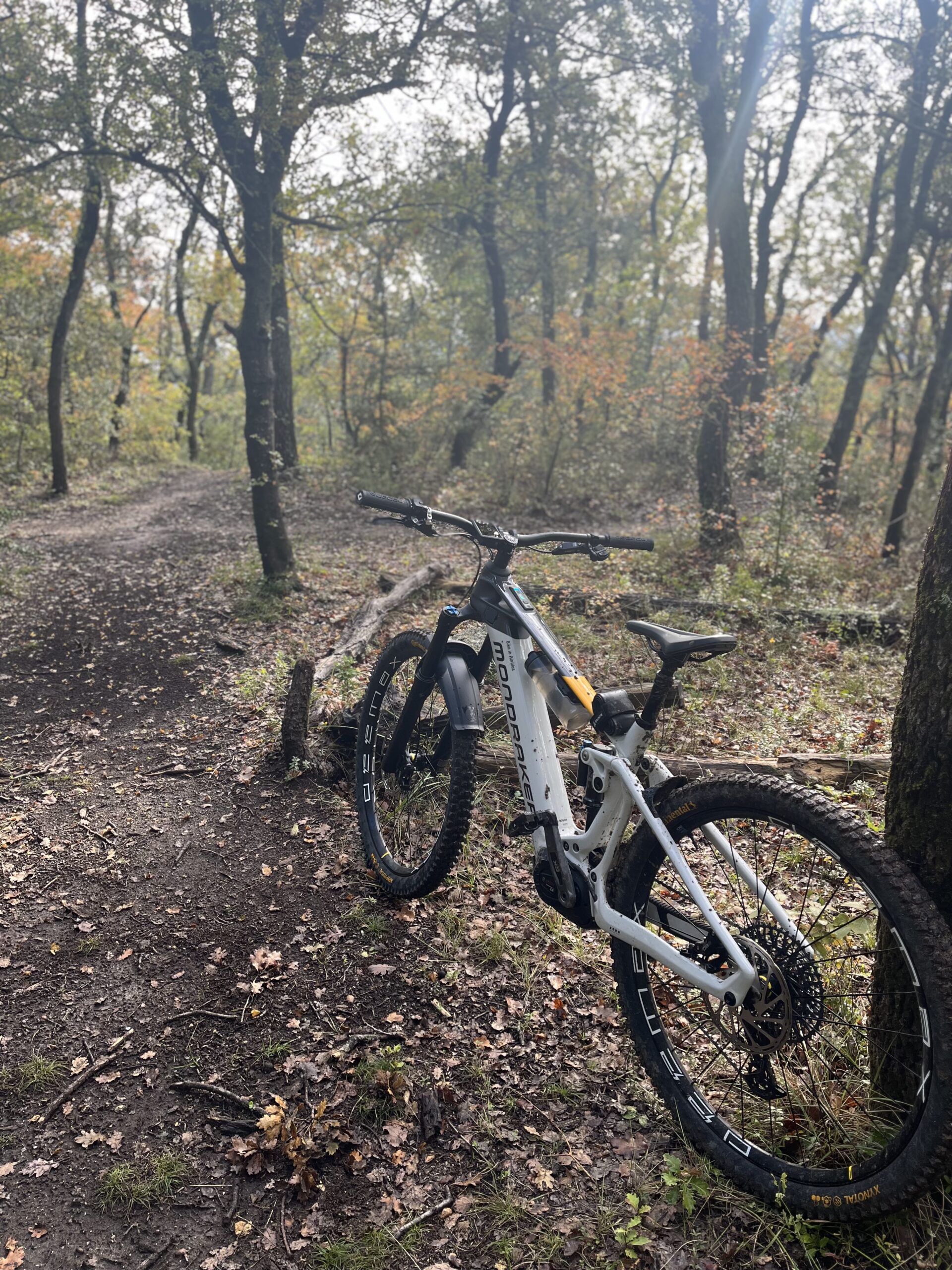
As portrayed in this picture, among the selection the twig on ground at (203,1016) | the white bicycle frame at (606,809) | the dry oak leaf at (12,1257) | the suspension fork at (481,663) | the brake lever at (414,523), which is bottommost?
the dry oak leaf at (12,1257)

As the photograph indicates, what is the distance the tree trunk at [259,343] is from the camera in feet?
26.7

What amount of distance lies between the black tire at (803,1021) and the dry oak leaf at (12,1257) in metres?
1.88

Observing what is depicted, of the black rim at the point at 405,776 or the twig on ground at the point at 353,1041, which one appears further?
the black rim at the point at 405,776

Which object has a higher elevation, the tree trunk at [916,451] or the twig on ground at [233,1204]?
the tree trunk at [916,451]

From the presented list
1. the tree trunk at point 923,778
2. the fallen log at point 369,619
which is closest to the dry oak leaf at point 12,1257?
the tree trunk at point 923,778

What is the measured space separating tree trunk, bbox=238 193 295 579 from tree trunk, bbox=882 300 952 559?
7973 mm

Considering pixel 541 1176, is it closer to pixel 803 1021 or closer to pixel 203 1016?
pixel 803 1021

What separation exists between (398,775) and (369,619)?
3.30 m

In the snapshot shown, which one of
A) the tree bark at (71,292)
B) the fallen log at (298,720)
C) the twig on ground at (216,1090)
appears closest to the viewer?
the twig on ground at (216,1090)

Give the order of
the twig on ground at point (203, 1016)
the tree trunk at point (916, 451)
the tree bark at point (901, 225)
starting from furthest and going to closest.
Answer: the tree bark at point (901, 225), the tree trunk at point (916, 451), the twig on ground at point (203, 1016)

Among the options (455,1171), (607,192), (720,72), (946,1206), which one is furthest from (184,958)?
(607,192)

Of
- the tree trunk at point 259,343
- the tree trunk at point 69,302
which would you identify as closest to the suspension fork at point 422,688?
the tree trunk at point 259,343

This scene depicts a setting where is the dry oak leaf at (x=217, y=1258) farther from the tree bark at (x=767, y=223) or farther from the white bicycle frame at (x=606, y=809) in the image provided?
the tree bark at (x=767, y=223)

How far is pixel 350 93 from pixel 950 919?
31.5 feet
